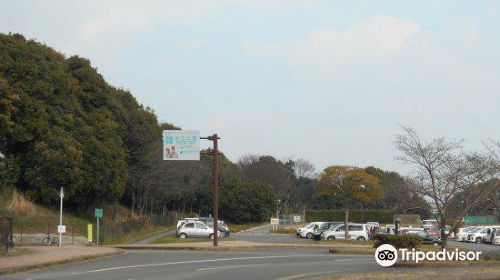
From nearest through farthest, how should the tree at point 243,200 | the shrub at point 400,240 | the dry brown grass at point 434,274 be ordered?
1. the dry brown grass at point 434,274
2. the shrub at point 400,240
3. the tree at point 243,200

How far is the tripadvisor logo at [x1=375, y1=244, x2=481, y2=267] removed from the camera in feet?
72.9

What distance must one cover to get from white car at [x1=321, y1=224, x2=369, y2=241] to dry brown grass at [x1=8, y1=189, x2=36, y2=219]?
72.3ft

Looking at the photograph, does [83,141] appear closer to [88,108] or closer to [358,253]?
[88,108]

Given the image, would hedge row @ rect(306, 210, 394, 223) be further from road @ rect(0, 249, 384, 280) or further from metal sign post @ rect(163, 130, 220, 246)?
road @ rect(0, 249, 384, 280)

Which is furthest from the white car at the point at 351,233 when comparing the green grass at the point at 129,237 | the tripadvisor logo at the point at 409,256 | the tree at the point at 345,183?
the tripadvisor logo at the point at 409,256

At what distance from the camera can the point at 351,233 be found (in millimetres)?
45344

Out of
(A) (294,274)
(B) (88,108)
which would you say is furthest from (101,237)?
(A) (294,274)

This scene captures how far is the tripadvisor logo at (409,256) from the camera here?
72.9ft

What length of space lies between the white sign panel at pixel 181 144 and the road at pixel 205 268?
931 cm

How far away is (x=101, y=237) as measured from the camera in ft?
149

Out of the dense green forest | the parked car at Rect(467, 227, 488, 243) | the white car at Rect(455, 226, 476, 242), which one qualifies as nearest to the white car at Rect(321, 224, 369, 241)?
the dense green forest

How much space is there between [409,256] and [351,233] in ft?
73.6

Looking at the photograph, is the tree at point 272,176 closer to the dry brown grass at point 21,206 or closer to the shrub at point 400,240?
the dry brown grass at point 21,206

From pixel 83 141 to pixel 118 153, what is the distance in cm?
442
